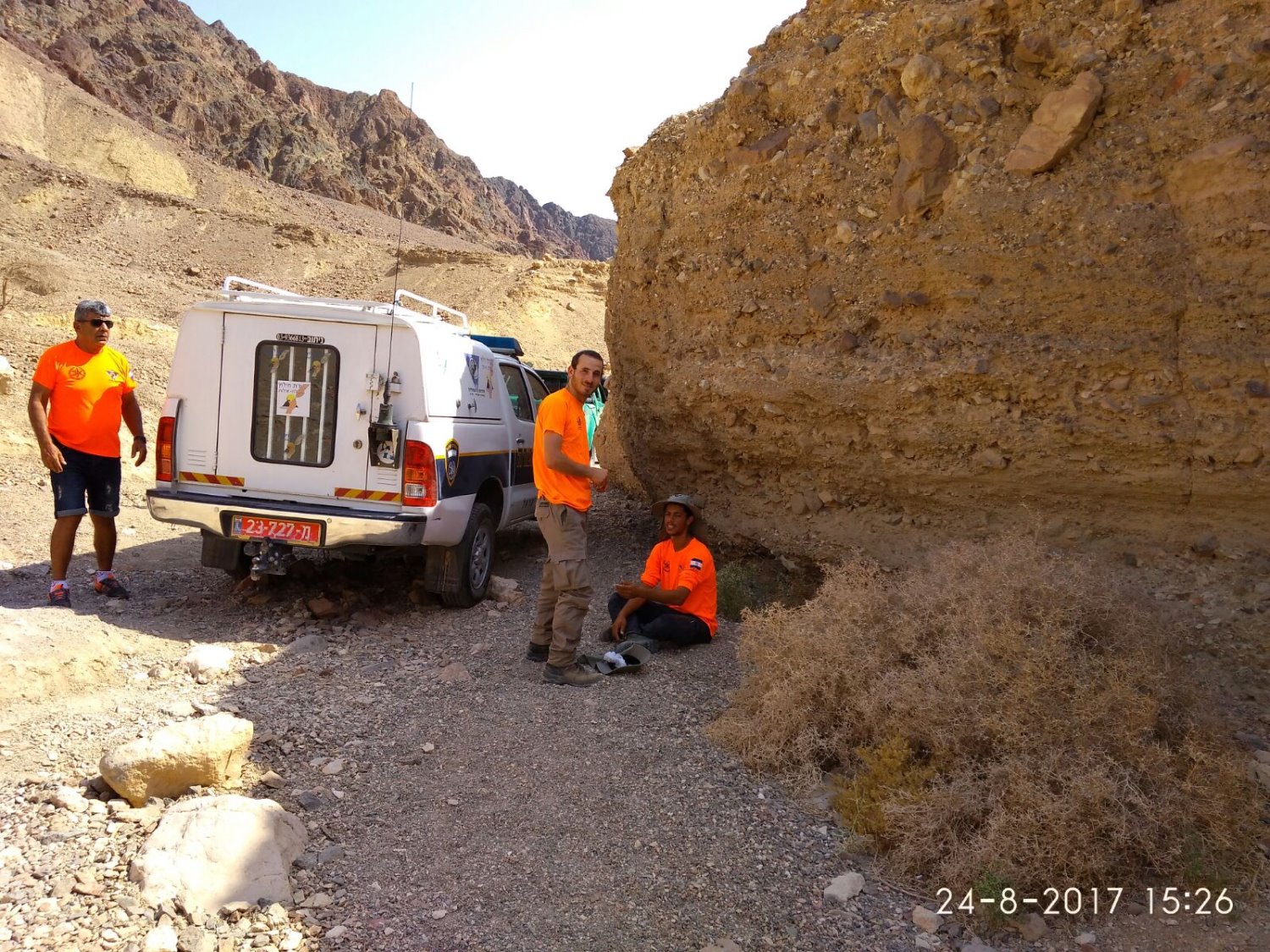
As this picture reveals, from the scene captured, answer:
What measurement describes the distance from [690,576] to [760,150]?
329cm

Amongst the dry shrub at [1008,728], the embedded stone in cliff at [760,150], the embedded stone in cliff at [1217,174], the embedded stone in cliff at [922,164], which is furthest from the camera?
the embedded stone in cliff at [760,150]

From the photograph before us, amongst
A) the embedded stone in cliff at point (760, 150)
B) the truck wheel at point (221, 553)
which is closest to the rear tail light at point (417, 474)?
the truck wheel at point (221, 553)

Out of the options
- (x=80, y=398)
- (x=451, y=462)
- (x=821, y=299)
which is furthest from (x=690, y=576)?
(x=80, y=398)

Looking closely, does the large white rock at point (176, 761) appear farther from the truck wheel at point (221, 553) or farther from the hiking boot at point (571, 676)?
the truck wheel at point (221, 553)

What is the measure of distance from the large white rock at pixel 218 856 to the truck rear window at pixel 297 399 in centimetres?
306

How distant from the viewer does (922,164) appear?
18.9 feet

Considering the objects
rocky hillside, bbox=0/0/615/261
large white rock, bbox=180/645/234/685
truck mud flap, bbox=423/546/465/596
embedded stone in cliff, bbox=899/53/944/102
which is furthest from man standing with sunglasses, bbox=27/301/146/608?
rocky hillside, bbox=0/0/615/261

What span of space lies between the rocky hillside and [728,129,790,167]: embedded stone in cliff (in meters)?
62.9

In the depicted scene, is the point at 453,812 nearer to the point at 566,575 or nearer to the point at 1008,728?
the point at 566,575

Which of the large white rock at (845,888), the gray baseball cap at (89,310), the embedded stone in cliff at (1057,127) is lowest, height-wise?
the large white rock at (845,888)

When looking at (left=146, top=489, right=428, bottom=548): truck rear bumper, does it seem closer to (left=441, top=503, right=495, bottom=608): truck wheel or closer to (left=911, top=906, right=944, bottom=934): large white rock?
(left=441, top=503, right=495, bottom=608): truck wheel

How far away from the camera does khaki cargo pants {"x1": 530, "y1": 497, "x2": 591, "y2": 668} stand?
4.99m

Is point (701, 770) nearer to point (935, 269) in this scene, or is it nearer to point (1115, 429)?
point (1115, 429)
